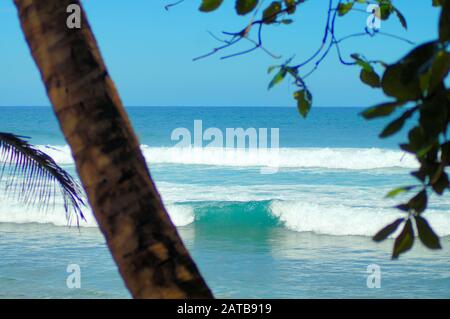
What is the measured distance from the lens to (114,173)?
1005 millimetres

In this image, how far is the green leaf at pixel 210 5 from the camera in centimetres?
106

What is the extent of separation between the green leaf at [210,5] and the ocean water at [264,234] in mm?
372

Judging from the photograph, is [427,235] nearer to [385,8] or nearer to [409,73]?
[409,73]

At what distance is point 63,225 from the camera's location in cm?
1063

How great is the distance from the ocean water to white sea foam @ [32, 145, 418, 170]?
0.21ft

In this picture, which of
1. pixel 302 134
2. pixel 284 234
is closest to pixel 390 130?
pixel 284 234

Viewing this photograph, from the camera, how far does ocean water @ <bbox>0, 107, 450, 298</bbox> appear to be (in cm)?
691

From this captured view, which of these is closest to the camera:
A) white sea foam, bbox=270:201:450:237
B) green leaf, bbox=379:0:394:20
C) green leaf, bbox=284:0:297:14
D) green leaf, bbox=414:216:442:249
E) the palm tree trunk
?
green leaf, bbox=414:216:442:249

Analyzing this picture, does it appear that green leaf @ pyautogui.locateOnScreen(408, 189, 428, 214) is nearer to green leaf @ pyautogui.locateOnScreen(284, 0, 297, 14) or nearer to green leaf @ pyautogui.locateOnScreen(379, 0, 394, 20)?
green leaf @ pyautogui.locateOnScreen(284, 0, 297, 14)

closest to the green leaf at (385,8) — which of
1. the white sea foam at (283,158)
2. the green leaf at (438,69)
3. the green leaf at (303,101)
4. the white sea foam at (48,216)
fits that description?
the green leaf at (303,101)

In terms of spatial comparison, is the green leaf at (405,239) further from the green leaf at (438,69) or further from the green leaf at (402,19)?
the green leaf at (402,19)

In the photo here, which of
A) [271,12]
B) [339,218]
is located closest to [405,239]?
[271,12]

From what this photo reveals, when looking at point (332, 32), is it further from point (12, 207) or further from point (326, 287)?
point (12, 207)

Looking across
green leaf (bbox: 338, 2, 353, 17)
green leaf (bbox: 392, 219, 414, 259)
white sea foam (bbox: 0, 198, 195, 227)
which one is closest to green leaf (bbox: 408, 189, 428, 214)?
green leaf (bbox: 392, 219, 414, 259)
